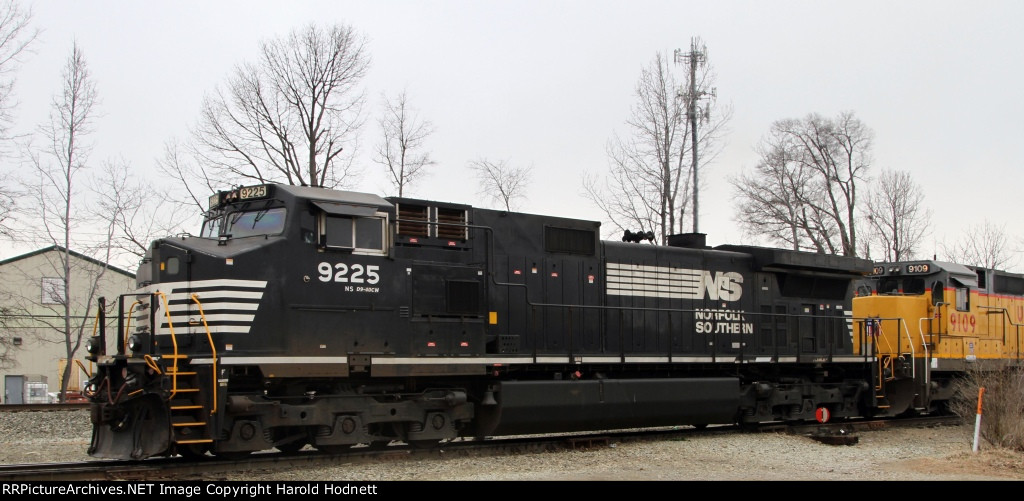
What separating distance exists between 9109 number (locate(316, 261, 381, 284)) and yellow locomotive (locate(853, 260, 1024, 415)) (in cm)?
1034

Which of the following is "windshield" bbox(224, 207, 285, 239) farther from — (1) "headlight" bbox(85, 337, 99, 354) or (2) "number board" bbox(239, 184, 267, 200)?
(1) "headlight" bbox(85, 337, 99, 354)

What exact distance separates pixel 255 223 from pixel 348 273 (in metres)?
1.27

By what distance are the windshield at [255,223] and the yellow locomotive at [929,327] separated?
11528 millimetres

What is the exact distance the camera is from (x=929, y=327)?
58.9 feet

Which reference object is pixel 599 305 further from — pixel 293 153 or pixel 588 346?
pixel 293 153

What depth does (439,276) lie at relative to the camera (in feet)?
37.9

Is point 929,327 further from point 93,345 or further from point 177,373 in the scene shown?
point 93,345

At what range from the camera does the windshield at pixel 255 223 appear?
1041 centimetres

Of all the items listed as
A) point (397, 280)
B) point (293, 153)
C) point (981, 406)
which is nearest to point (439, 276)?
point (397, 280)

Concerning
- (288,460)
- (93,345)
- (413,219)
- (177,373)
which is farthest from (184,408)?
(413,219)

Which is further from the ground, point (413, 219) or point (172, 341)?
point (413, 219)

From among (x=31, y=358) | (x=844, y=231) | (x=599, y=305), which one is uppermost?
(x=844, y=231)

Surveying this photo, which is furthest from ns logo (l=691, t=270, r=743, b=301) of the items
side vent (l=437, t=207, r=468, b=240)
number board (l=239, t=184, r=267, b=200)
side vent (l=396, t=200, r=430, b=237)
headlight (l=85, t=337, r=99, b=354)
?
headlight (l=85, t=337, r=99, b=354)
